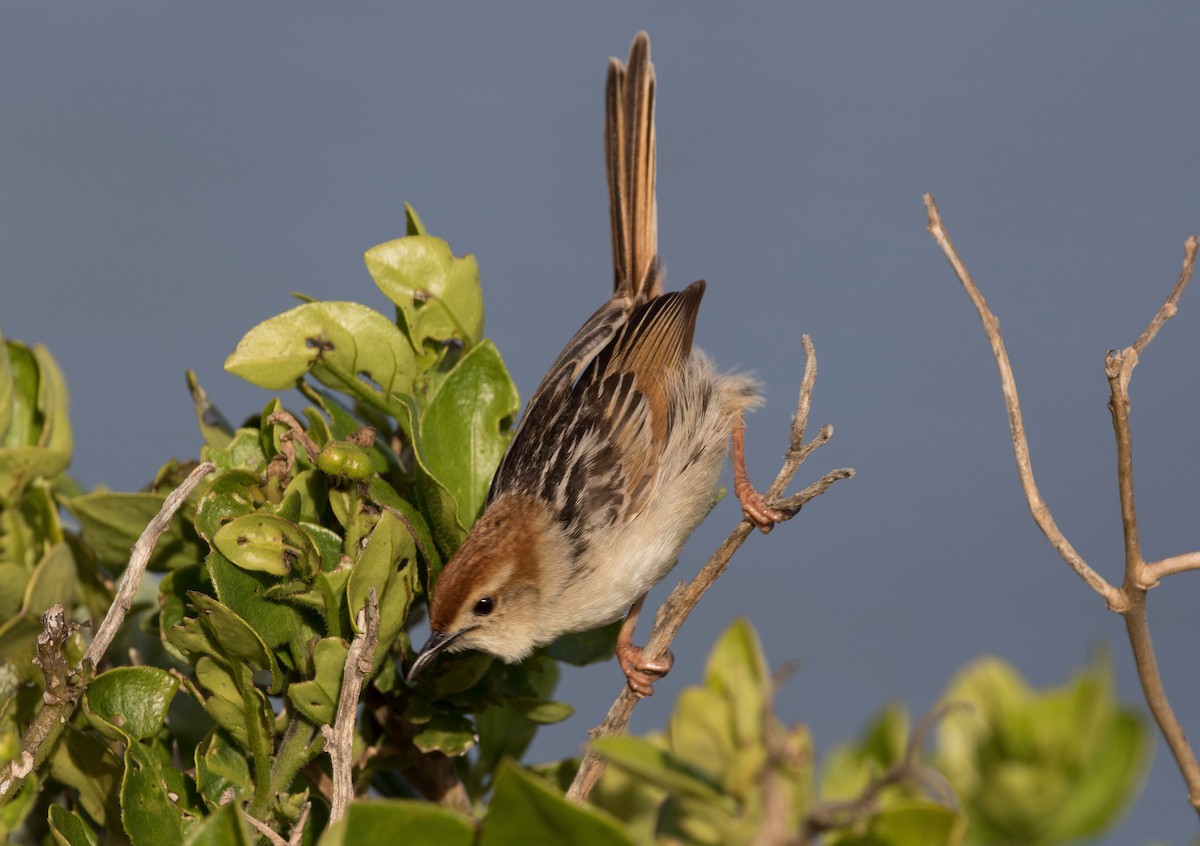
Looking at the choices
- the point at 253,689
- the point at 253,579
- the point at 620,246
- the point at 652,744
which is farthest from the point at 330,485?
the point at 620,246

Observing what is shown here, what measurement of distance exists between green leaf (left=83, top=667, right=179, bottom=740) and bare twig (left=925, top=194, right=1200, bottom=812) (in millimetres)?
1215

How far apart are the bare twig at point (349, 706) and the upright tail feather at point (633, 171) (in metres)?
2.29

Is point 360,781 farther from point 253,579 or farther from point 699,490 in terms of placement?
point 699,490

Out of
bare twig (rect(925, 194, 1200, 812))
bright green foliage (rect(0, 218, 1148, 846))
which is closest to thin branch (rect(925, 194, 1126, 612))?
bare twig (rect(925, 194, 1200, 812))

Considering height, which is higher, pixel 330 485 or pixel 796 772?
pixel 796 772

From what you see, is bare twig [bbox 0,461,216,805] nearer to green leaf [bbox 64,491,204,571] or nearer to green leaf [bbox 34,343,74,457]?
green leaf [bbox 64,491,204,571]

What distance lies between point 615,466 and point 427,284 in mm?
1043

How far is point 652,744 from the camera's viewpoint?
1001 mm

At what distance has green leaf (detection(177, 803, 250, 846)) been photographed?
3.45ft

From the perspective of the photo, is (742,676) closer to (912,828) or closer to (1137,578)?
(912,828)

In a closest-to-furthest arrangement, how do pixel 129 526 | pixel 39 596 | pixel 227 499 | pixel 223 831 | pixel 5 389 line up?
pixel 223 831
pixel 227 499
pixel 39 596
pixel 129 526
pixel 5 389

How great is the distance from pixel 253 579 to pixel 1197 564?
4.30 feet

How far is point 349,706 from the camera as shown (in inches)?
64.0

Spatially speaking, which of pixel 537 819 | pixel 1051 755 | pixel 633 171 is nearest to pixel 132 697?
pixel 537 819
